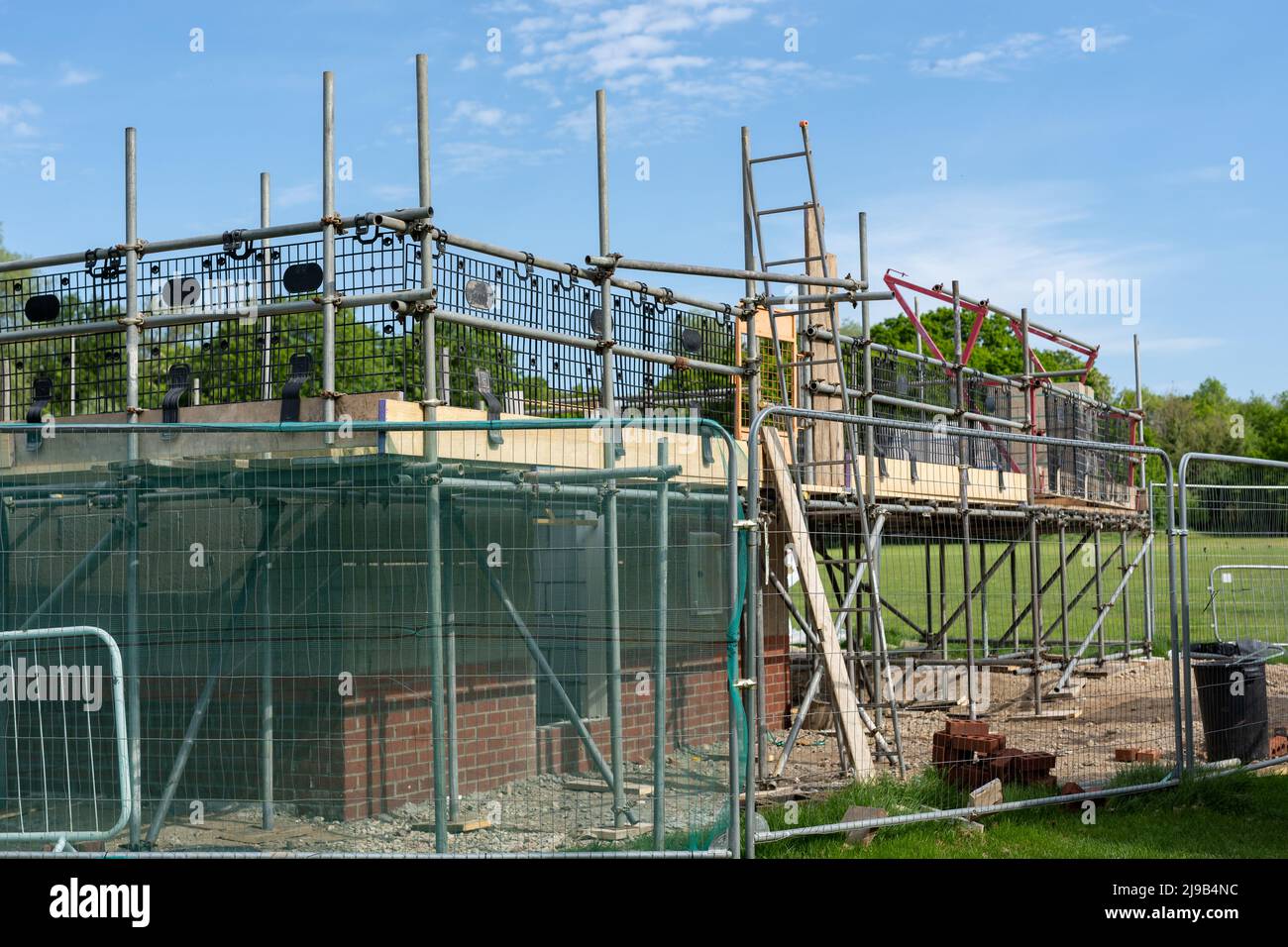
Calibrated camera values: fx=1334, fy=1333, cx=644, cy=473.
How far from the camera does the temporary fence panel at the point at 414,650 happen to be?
7.11 meters

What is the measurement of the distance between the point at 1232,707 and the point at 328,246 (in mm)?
8121

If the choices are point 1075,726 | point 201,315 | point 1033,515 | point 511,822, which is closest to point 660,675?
point 511,822

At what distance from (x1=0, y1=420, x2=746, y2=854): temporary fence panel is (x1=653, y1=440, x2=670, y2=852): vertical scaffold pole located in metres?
0.01

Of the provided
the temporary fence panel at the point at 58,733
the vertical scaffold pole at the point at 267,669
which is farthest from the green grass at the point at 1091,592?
the temporary fence panel at the point at 58,733

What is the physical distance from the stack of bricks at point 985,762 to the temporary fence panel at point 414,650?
2.90 m

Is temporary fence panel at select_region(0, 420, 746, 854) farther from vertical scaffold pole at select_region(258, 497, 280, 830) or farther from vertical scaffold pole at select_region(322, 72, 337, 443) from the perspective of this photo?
vertical scaffold pole at select_region(322, 72, 337, 443)

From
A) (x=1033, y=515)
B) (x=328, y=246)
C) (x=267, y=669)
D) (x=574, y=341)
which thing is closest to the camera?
(x=267, y=669)

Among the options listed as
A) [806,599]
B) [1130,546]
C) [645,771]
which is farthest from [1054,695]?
[645,771]

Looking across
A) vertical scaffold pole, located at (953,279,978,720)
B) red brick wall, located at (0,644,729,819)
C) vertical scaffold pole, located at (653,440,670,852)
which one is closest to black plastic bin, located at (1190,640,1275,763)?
vertical scaffold pole, located at (953,279,978,720)

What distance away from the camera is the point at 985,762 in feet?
31.6

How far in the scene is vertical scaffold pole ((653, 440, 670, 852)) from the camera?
7164 millimetres

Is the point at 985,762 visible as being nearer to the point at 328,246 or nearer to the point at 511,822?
the point at 511,822

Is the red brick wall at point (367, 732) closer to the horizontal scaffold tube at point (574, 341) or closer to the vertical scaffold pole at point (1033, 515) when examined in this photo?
the horizontal scaffold tube at point (574, 341)
